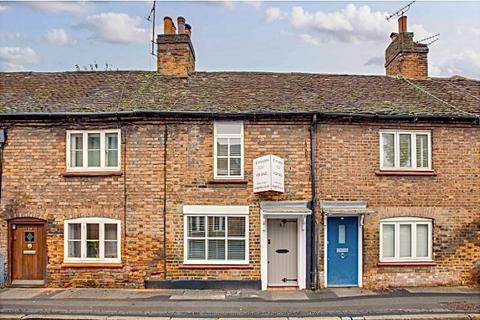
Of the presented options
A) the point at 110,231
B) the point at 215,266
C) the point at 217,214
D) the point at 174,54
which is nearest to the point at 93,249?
the point at 110,231

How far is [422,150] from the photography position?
47.2 feet

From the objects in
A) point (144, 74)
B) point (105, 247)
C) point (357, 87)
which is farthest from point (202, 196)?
point (357, 87)

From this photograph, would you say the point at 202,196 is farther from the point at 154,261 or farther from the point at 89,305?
the point at 89,305

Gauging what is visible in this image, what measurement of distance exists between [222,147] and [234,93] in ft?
7.43

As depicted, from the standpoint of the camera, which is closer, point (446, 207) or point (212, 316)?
point (212, 316)

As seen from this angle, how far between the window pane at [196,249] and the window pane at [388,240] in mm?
5361

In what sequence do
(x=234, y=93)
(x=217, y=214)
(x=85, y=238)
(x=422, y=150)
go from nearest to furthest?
(x=217, y=214), (x=85, y=238), (x=422, y=150), (x=234, y=93)

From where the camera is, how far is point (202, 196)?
13859mm

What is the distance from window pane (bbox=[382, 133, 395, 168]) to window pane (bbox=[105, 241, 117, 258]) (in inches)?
330

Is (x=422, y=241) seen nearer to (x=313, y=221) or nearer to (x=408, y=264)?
(x=408, y=264)

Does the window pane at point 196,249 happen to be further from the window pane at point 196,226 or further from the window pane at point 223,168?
the window pane at point 223,168

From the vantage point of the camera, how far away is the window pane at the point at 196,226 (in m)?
13.9

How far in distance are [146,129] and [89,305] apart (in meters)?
5.09

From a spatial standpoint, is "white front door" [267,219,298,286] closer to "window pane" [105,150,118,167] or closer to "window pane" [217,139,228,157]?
"window pane" [217,139,228,157]
